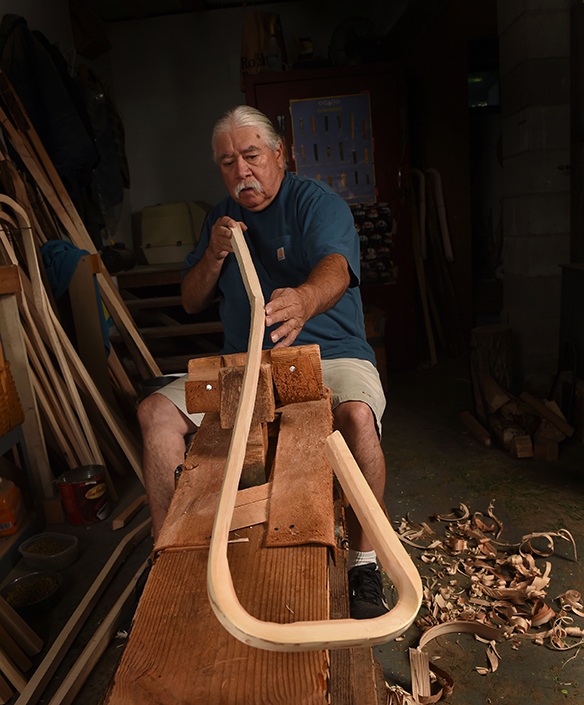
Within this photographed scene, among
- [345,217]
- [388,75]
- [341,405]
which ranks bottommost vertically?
[341,405]

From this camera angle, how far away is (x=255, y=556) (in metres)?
0.90

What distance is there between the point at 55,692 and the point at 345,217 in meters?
1.74

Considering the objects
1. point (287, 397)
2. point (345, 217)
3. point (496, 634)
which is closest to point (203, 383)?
point (287, 397)

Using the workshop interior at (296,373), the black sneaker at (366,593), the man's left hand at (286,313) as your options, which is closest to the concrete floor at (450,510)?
the workshop interior at (296,373)

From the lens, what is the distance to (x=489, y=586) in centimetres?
210

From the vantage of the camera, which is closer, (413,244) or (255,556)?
(255,556)

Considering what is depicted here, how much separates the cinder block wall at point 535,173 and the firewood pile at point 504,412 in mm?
277

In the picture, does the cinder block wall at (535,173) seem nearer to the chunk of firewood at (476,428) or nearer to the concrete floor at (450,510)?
the chunk of firewood at (476,428)

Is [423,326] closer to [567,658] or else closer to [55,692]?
[567,658]

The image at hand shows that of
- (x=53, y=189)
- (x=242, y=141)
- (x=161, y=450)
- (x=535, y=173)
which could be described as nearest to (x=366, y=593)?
(x=161, y=450)

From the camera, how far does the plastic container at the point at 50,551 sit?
241cm

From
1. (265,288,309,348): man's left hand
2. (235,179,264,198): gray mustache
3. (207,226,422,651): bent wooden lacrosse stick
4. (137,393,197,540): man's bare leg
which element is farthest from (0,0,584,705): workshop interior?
(235,179,264,198): gray mustache

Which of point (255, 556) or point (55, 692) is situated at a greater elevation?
Result: point (255, 556)

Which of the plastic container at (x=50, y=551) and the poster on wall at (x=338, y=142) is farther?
the poster on wall at (x=338, y=142)
